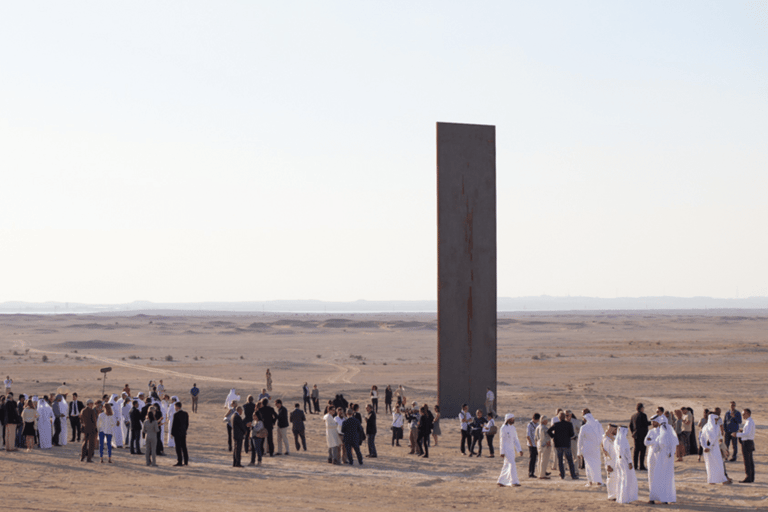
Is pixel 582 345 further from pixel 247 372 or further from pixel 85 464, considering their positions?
pixel 85 464

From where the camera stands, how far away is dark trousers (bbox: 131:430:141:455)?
61.0ft

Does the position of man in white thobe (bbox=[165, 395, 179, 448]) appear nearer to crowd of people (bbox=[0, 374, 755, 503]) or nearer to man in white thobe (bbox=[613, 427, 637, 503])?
crowd of people (bbox=[0, 374, 755, 503])

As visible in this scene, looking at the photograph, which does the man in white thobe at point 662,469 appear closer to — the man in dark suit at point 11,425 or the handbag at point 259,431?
the handbag at point 259,431

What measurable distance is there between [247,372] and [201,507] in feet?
107

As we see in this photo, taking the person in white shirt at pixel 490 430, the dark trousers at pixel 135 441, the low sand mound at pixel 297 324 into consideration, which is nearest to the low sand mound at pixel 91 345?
the low sand mound at pixel 297 324

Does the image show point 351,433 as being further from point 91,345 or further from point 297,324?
point 297,324

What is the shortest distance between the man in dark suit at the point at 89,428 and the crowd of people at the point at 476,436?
0.08 feet

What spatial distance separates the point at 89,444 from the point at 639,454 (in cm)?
1258

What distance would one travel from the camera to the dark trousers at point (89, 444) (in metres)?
17.3

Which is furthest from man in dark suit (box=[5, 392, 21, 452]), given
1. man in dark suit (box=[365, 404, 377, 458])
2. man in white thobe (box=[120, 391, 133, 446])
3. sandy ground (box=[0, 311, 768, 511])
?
man in dark suit (box=[365, 404, 377, 458])

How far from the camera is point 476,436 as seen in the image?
734 inches

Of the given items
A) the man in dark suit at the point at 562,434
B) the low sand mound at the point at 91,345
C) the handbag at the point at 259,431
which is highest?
the man in dark suit at the point at 562,434

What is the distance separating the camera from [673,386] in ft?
115

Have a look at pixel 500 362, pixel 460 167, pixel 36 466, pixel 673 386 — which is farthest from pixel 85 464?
pixel 500 362
